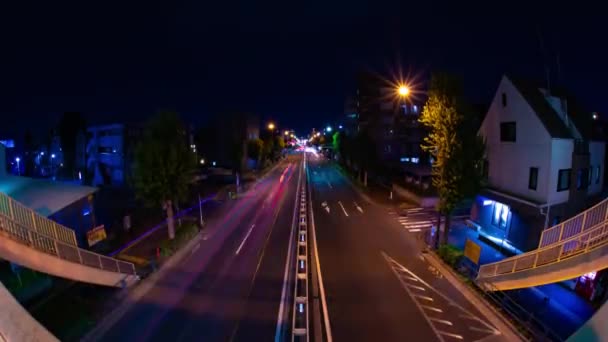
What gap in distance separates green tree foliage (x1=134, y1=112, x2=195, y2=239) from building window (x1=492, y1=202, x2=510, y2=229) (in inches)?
749

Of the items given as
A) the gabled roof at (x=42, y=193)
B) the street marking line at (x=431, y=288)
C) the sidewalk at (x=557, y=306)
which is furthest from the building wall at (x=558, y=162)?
the gabled roof at (x=42, y=193)

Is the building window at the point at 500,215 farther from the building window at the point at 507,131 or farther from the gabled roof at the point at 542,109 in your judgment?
the gabled roof at the point at 542,109

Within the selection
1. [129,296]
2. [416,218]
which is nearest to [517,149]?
[416,218]

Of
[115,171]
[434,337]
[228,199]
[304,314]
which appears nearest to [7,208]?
[304,314]

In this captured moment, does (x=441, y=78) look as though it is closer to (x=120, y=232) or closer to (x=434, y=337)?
(x=434, y=337)

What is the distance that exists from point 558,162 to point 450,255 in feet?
27.5

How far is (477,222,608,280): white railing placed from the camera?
8536mm

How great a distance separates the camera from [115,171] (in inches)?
1626

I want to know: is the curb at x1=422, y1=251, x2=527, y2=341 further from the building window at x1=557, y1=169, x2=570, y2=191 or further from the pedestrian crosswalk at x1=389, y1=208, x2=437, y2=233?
the building window at x1=557, y1=169, x2=570, y2=191

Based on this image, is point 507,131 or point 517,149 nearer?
point 517,149

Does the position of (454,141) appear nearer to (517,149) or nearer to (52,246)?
(517,149)

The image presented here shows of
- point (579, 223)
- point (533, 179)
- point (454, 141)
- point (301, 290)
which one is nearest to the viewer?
point (579, 223)

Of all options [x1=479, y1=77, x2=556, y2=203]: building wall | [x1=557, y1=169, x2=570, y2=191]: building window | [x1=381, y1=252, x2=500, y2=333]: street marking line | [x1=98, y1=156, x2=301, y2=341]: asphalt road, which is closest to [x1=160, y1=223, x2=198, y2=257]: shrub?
[x1=98, y1=156, x2=301, y2=341]: asphalt road

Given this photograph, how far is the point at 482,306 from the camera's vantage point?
1175 cm
